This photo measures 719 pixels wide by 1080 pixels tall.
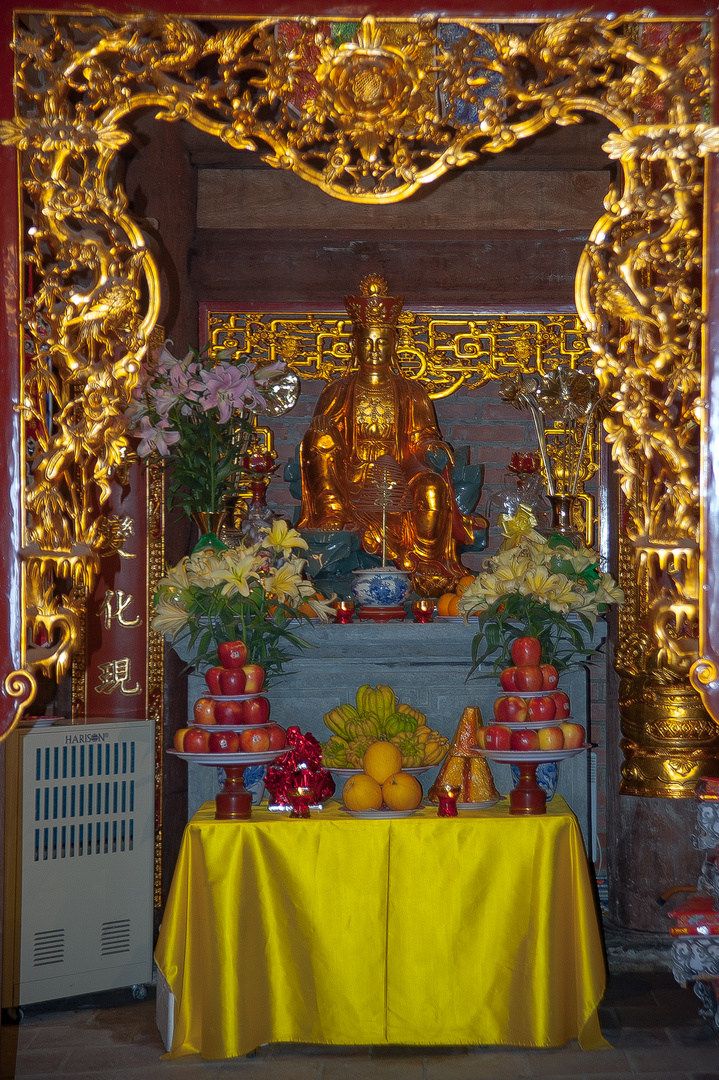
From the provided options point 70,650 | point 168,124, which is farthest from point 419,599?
point 168,124

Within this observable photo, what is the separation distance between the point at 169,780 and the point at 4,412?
211 centimetres

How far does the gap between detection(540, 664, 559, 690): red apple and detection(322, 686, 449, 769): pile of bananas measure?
1.14 feet

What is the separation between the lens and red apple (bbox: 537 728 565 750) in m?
2.70

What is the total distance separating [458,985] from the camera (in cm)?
266

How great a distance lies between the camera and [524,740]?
8.82 ft

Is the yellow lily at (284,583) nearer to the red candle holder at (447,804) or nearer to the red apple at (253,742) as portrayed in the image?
the red apple at (253,742)

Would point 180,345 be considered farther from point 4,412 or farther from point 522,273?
point 4,412

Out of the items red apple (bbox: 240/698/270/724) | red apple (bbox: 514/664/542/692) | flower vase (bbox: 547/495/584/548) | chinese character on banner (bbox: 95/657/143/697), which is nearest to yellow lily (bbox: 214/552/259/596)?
red apple (bbox: 240/698/270/724)

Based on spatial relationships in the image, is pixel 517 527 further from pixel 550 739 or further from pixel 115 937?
pixel 115 937

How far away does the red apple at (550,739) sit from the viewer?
106 inches

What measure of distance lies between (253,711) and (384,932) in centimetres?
63

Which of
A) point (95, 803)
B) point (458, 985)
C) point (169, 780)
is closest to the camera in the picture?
point (458, 985)

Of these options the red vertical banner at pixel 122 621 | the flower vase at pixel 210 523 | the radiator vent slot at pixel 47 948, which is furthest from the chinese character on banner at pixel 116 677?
the radiator vent slot at pixel 47 948

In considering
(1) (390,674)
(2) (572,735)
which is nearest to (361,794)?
(2) (572,735)
